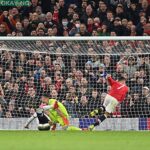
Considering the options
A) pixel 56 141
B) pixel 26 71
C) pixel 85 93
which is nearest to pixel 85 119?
pixel 85 93

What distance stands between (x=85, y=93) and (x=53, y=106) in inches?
28.1

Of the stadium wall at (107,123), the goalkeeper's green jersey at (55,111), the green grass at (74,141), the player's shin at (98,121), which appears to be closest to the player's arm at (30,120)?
the stadium wall at (107,123)

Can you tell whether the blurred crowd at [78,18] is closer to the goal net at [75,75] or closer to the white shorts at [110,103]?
the goal net at [75,75]

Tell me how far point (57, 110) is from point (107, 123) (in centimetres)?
106

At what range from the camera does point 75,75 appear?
572 inches

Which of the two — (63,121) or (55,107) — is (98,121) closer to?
(63,121)

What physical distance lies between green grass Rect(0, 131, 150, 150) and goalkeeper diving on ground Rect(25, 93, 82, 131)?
247 cm

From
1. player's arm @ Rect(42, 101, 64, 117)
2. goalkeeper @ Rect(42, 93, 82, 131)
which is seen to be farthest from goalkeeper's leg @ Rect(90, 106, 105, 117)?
player's arm @ Rect(42, 101, 64, 117)

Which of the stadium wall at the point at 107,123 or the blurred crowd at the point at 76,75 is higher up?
the blurred crowd at the point at 76,75

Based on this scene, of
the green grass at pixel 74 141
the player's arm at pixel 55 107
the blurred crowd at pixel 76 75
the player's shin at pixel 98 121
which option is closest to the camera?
the green grass at pixel 74 141

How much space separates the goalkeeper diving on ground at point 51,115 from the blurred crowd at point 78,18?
2466 millimetres

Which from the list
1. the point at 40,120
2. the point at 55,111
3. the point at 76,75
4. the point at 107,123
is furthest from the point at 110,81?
the point at 40,120

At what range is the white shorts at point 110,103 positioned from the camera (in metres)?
14.3

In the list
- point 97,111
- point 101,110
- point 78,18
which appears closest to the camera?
point 97,111
